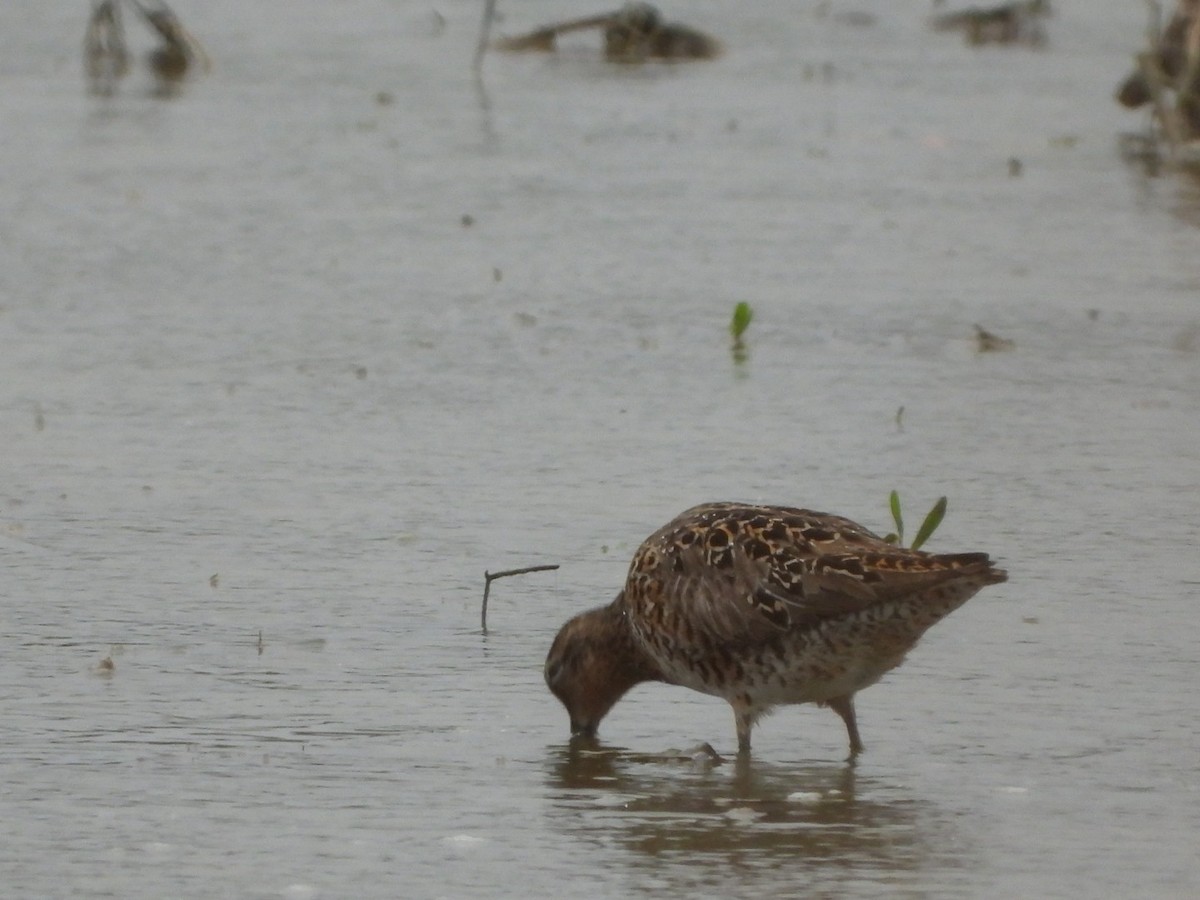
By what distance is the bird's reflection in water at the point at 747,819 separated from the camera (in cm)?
533

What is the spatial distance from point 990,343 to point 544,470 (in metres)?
2.75

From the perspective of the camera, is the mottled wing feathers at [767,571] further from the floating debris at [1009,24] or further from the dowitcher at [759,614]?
the floating debris at [1009,24]

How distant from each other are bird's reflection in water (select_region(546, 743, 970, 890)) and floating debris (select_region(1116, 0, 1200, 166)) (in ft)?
33.5

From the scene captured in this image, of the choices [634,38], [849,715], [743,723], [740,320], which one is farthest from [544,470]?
[634,38]

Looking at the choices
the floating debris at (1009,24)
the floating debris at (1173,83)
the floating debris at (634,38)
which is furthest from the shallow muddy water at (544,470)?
the floating debris at (1009,24)

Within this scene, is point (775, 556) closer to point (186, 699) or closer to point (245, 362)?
point (186, 699)

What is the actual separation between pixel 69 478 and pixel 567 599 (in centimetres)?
209

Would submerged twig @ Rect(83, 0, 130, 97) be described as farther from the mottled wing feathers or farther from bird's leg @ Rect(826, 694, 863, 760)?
bird's leg @ Rect(826, 694, 863, 760)

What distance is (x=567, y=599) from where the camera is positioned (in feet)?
24.5

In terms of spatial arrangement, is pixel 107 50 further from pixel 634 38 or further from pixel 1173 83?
pixel 1173 83

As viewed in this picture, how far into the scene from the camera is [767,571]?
6.25 meters

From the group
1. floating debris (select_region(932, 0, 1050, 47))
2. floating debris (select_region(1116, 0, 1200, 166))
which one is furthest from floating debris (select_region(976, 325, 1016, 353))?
floating debris (select_region(932, 0, 1050, 47))

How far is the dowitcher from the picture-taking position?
5988 mm

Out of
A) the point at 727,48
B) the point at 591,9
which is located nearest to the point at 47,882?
the point at 727,48
